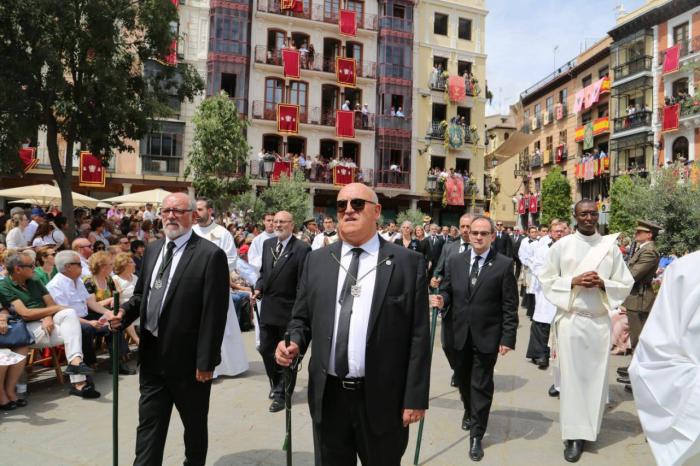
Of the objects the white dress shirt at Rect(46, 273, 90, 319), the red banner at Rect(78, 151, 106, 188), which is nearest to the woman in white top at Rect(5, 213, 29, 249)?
the white dress shirt at Rect(46, 273, 90, 319)

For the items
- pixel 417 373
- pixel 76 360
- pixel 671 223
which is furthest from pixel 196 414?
pixel 671 223

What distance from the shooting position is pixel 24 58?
13.3m

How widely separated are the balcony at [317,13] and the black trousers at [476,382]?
3338 cm

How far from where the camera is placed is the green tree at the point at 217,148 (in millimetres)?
27656

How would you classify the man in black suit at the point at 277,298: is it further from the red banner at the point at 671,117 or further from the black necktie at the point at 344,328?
the red banner at the point at 671,117

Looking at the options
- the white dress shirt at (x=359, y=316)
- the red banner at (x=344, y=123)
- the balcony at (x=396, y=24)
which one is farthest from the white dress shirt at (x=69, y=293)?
the balcony at (x=396, y=24)

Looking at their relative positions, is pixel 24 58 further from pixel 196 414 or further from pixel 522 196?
pixel 522 196

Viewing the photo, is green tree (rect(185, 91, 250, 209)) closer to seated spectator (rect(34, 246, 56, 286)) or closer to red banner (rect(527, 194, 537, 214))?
seated spectator (rect(34, 246, 56, 286))

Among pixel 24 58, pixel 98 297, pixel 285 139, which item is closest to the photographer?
pixel 98 297

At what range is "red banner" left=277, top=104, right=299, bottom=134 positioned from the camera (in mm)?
35188

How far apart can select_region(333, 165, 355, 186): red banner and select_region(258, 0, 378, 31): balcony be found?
30.2ft

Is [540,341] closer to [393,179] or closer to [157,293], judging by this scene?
[157,293]

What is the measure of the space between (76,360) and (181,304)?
3.34 meters

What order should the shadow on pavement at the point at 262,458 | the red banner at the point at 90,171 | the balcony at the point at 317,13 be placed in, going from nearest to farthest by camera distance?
the shadow on pavement at the point at 262,458 < the red banner at the point at 90,171 < the balcony at the point at 317,13
